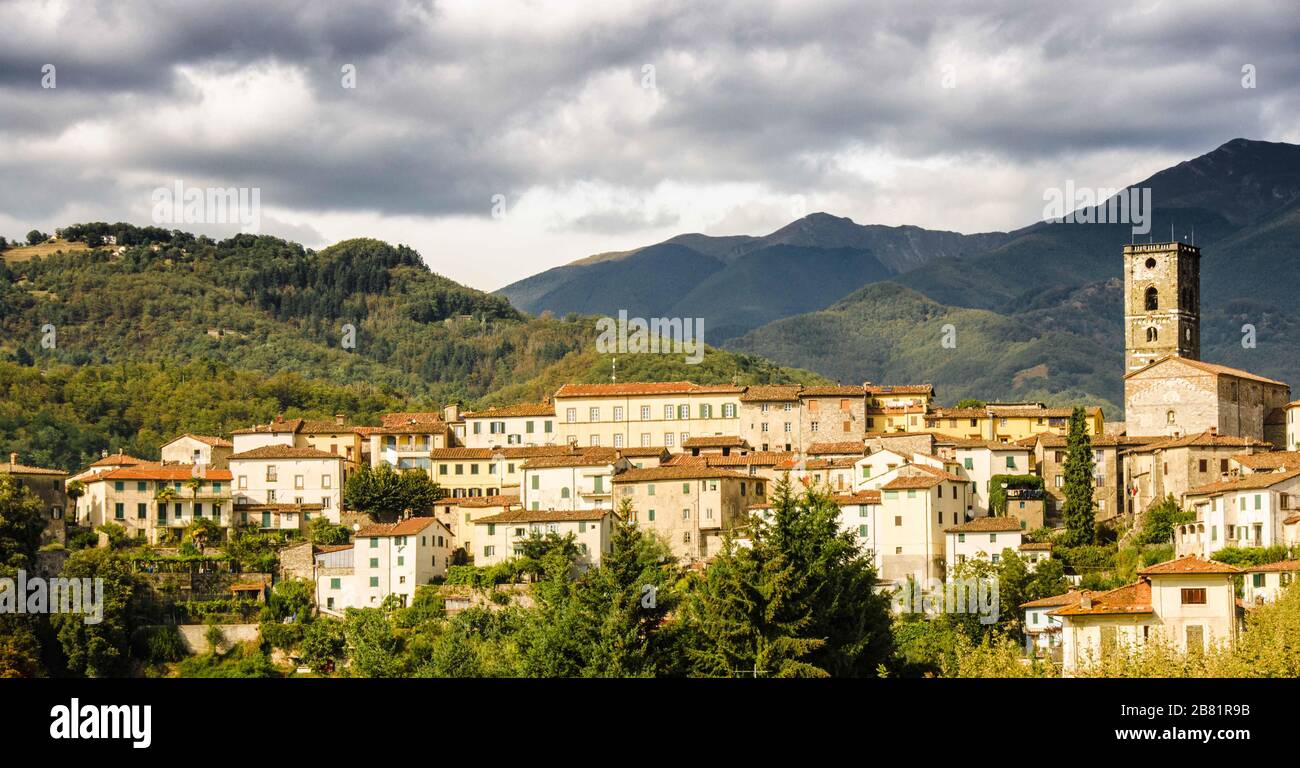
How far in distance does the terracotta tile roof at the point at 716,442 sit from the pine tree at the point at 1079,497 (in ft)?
55.1

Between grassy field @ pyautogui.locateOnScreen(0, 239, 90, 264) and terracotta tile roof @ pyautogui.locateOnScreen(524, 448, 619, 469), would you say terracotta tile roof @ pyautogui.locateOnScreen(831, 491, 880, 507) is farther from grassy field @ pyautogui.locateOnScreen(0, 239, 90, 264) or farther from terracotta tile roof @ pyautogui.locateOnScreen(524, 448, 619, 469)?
grassy field @ pyautogui.locateOnScreen(0, 239, 90, 264)

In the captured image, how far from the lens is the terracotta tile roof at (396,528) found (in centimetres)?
6431

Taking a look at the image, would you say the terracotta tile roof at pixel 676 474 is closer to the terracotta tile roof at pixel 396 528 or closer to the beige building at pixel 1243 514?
the terracotta tile roof at pixel 396 528

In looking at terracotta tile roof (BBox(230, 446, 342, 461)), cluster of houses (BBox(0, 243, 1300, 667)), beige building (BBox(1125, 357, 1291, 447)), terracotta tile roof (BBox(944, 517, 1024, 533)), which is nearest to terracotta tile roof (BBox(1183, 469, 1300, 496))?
cluster of houses (BBox(0, 243, 1300, 667))

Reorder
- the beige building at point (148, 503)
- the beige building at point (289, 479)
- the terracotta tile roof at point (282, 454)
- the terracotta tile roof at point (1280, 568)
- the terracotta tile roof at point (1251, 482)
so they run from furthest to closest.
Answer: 1. the terracotta tile roof at point (282, 454)
2. the beige building at point (289, 479)
3. the beige building at point (148, 503)
4. the terracotta tile roof at point (1251, 482)
5. the terracotta tile roof at point (1280, 568)

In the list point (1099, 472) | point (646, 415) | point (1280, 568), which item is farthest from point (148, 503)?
point (1280, 568)

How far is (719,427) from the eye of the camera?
251ft

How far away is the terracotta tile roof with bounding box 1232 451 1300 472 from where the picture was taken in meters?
59.7

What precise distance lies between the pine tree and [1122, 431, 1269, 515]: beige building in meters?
4.22

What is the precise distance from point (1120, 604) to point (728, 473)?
85.7 feet

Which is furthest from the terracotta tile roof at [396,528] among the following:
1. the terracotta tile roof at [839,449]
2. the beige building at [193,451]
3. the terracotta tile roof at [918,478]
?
the terracotta tile roof at [918,478]
